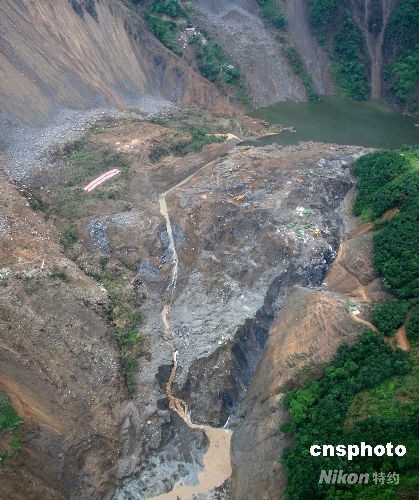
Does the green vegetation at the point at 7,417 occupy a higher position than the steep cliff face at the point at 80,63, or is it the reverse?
the steep cliff face at the point at 80,63

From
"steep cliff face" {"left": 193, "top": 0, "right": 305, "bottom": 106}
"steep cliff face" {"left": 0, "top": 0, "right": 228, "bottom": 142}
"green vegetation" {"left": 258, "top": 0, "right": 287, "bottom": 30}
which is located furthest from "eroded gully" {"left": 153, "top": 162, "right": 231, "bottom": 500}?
"green vegetation" {"left": 258, "top": 0, "right": 287, "bottom": 30}

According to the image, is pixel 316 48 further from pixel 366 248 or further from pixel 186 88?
pixel 366 248

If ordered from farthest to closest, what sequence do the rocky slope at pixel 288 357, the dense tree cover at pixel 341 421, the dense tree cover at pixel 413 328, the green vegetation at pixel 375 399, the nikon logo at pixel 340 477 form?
1. the dense tree cover at pixel 413 328
2. the rocky slope at pixel 288 357
3. the dense tree cover at pixel 341 421
4. the green vegetation at pixel 375 399
5. the nikon logo at pixel 340 477

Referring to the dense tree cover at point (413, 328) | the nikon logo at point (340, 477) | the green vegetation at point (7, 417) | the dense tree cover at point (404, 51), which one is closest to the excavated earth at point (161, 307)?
the green vegetation at point (7, 417)

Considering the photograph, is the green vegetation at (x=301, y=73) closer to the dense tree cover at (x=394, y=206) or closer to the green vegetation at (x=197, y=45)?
the green vegetation at (x=197, y=45)

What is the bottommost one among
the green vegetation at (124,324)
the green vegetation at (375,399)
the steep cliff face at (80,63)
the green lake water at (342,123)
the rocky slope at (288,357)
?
the green lake water at (342,123)

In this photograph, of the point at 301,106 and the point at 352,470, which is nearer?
the point at 352,470

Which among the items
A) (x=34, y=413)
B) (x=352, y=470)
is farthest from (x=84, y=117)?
(x=352, y=470)
